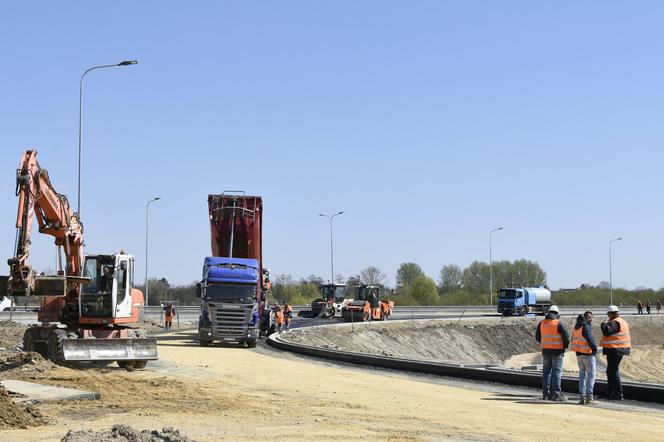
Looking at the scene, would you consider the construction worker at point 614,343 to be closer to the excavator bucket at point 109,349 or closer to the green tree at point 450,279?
the excavator bucket at point 109,349

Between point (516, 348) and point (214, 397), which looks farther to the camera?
point (516, 348)

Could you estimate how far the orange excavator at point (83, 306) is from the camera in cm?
2188

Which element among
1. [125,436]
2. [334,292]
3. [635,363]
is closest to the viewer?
[125,436]

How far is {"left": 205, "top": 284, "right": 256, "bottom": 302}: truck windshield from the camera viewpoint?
33219 millimetres

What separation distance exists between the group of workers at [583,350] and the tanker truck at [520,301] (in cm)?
5944

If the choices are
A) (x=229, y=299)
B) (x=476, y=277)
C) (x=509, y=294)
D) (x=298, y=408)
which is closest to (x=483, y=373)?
(x=298, y=408)

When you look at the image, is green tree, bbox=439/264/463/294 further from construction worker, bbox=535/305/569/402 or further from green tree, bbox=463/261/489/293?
construction worker, bbox=535/305/569/402

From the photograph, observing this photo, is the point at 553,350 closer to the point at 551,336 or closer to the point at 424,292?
the point at 551,336

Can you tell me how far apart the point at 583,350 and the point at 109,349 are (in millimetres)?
11527

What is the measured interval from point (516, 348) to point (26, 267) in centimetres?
5097

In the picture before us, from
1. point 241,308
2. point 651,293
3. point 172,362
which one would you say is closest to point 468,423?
point 172,362

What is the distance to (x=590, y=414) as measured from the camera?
1525cm

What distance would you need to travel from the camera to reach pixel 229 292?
109 ft

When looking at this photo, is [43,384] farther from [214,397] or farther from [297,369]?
[297,369]
